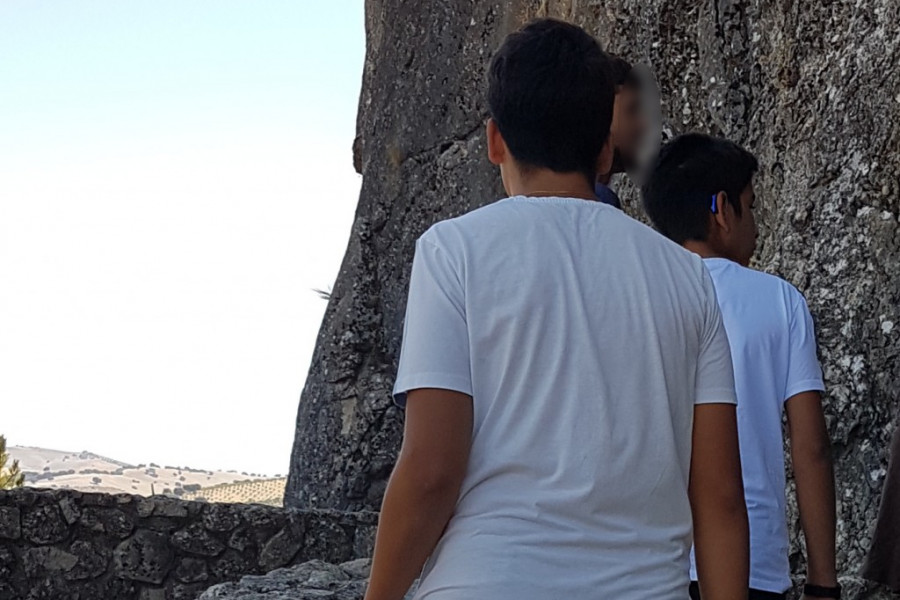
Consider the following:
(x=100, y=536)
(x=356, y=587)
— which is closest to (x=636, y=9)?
(x=100, y=536)

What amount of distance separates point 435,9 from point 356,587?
897 cm

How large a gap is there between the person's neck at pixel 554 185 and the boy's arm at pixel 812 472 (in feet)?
3.02

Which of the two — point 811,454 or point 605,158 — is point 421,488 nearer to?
point 605,158

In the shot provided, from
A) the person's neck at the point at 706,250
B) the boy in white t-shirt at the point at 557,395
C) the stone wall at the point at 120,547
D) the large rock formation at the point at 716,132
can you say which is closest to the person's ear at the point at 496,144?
the boy in white t-shirt at the point at 557,395

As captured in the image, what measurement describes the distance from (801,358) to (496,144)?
960 mm

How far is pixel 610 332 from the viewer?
1.47m

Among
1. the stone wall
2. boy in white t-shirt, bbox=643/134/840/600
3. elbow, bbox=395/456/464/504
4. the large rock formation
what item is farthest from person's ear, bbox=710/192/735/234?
the stone wall

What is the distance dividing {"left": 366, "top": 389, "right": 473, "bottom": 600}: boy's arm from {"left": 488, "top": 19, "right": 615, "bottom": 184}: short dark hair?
34 centimetres

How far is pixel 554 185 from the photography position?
1.57 metres

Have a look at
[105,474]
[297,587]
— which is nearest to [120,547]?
[297,587]

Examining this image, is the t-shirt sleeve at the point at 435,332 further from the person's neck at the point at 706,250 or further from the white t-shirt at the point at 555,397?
the person's neck at the point at 706,250

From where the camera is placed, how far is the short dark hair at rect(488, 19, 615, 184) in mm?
1548

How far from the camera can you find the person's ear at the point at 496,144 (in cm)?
159

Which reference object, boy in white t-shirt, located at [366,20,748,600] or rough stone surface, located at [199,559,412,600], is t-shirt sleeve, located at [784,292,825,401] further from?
rough stone surface, located at [199,559,412,600]
